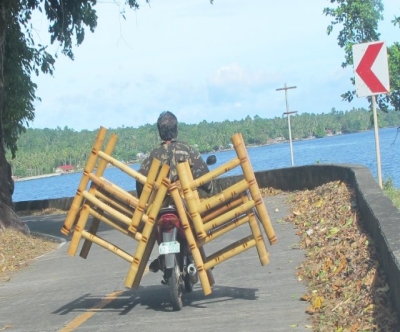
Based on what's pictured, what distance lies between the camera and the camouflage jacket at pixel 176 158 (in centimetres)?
939

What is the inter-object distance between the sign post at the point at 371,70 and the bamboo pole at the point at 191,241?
7289 millimetres

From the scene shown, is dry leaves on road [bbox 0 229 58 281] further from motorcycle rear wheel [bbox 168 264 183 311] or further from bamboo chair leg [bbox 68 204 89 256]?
motorcycle rear wheel [bbox 168 264 183 311]

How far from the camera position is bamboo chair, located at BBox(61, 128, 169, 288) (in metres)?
9.05

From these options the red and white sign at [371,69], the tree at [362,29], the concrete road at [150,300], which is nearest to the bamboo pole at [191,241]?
the concrete road at [150,300]

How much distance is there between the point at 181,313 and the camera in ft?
29.6

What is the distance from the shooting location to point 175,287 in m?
8.87

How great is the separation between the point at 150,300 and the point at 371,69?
7.47 meters

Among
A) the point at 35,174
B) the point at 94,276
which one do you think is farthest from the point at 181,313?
the point at 35,174

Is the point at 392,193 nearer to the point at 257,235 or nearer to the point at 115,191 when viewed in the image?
the point at 257,235

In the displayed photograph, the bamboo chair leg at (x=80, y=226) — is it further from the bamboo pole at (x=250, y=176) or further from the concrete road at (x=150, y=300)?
the bamboo pole at (x=250, y=176)

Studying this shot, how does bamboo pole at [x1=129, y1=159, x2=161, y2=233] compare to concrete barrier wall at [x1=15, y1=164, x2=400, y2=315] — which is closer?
concrete barrier wall at [x1=15, y1=164, x2=400, y2=315]

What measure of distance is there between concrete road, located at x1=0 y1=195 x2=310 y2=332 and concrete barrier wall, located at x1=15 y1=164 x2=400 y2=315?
3.40 ft

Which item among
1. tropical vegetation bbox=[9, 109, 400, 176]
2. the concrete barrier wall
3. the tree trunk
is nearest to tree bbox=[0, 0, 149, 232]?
the tree trunk

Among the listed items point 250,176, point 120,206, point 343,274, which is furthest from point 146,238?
point 343,274
